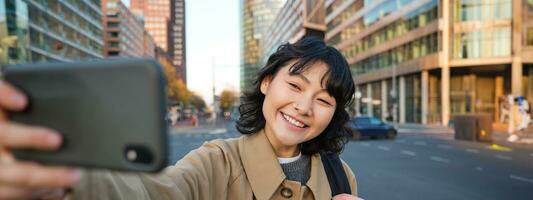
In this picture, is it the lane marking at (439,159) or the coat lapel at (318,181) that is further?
the lane marking at (439,159)

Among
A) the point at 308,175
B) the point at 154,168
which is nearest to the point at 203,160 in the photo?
the point at 308,175

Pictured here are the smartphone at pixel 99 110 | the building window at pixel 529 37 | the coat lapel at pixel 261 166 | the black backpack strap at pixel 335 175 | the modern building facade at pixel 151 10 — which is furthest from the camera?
the building window at pixel 529 37

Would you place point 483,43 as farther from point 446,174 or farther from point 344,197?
point 344,197

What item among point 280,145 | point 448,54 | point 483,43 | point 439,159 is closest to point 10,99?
point 280,145

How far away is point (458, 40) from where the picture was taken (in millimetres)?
31797

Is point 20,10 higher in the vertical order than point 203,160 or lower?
higher

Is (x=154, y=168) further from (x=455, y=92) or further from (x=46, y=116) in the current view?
(x=455, y=92)

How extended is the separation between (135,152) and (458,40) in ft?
119

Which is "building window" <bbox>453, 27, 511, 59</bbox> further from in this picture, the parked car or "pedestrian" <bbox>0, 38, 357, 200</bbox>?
"pedestrian" <bbox>0, 38, 357, 200</bbox>

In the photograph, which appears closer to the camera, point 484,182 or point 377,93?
point 484,182

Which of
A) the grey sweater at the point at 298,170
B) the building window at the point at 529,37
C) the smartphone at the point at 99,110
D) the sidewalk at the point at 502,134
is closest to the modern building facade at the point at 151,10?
the grey sweater at the point at 298,170

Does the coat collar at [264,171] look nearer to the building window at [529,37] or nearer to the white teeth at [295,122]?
the white teeth at [295,122]

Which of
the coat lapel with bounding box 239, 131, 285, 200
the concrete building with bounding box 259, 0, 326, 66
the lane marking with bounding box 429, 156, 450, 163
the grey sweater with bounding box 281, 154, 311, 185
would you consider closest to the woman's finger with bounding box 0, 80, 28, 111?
the coat lapel with bounding box 239, 131, 285, 200

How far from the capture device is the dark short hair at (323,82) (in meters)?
1.59
